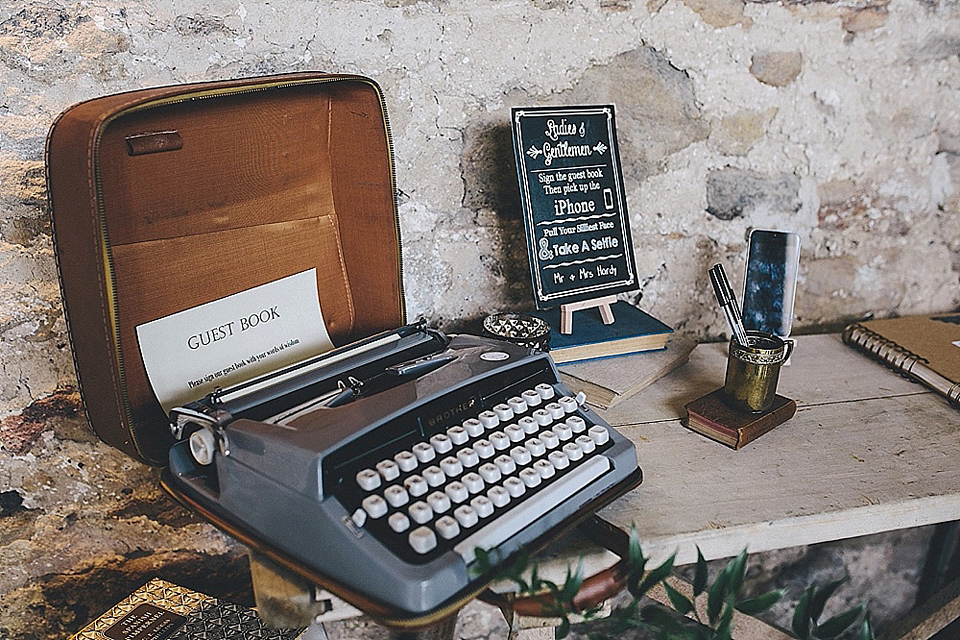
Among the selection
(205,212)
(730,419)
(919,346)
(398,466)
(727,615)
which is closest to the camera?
(727,615)

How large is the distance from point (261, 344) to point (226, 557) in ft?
1.96

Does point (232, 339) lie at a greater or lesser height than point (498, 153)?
lesser

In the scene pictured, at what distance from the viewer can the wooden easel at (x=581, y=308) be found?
4.79 ft

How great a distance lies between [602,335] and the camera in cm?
147

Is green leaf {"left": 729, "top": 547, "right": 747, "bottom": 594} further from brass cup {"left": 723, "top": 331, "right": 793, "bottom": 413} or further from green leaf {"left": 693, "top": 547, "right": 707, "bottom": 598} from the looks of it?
brass cup {"left": 723, "top": 331, "right": 793, "bottom": 413}

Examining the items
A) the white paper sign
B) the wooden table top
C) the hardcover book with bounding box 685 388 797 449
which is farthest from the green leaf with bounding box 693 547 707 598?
the white paper sign

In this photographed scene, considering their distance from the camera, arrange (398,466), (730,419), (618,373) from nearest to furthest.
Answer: (398,466)
(730,419)
(618,373)

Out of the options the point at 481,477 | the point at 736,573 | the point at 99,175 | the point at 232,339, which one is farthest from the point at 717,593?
the point at 99,175

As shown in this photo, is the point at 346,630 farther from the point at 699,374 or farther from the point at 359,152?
the point at 359,152

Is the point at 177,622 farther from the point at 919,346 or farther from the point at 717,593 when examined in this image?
the point at 919,346

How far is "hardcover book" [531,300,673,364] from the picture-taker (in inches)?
56.7

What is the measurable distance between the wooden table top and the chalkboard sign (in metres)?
0.23

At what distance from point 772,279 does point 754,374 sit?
26 centimetres

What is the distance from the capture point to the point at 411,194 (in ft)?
4.91
